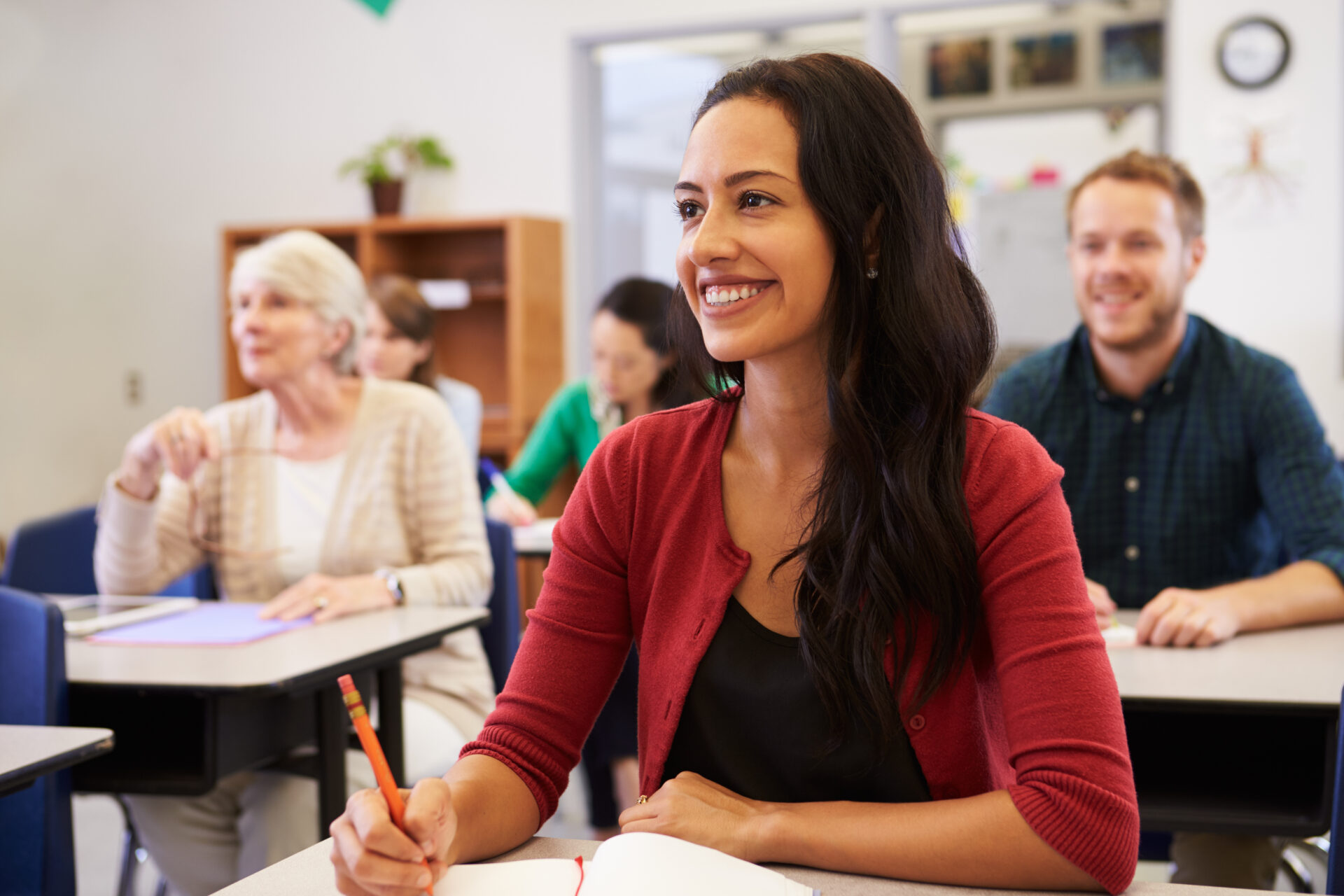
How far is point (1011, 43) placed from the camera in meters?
6.31

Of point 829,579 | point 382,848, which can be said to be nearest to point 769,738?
point 829,579

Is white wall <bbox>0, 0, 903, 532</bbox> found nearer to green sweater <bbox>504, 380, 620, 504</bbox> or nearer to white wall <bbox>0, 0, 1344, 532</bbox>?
white wall <bbox>0, 0, 1344, 532</bbox>

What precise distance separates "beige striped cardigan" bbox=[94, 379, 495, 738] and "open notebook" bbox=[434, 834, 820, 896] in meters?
1.28

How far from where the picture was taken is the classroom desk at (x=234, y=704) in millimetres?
1741

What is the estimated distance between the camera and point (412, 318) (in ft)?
13.5

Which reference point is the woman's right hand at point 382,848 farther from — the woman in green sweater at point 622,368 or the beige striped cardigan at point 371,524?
the woman in green sweater at point 622,368

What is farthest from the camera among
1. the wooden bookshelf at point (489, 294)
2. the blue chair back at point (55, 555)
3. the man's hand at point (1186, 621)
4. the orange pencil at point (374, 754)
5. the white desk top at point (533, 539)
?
the wooden bookshelf at point (489, 294)

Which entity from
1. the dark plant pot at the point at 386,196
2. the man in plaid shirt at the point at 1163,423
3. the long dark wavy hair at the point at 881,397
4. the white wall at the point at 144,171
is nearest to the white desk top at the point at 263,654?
the long dark wavy hair at the point at 881,397

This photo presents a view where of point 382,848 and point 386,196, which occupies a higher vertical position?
point 386,196

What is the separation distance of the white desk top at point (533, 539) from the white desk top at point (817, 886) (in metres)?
1.81

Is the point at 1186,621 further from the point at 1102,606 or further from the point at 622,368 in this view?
the point at 622,368

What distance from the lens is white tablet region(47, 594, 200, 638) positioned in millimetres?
2094

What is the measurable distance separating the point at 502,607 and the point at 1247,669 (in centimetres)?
137

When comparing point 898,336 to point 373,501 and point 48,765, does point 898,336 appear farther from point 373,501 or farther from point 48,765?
point 373,501
